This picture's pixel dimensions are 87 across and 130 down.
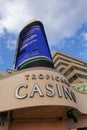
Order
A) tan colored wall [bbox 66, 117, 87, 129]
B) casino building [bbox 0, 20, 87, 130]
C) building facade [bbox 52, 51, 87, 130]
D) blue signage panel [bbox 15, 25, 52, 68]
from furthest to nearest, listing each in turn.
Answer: building facade [bbox 52, 51, 87, 130] → blue signage panel [bbox 15, 25, 52, 68] → tan colored wall [bbox 66, 117, 87, 129] → casino building [bbox 0, 20, 87, 130]

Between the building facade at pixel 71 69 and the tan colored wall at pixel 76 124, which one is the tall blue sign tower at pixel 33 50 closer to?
the tan colored wall at pixel 76 124

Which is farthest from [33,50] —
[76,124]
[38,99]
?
[76,124]

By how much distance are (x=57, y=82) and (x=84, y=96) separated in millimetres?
5745

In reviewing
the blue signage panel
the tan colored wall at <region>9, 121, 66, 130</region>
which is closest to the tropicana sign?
the tan colored wall at <region>9, 121, 66, 130</region>

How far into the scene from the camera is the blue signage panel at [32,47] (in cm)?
1978

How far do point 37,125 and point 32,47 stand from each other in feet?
27.7

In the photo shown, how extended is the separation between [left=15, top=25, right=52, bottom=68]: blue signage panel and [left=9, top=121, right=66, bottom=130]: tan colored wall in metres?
6.37

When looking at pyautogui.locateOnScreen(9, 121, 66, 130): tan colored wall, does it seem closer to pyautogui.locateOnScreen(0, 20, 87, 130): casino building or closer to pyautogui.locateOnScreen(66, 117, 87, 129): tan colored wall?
pyautogui.locateOnScreen(0, 20, 87, 130): casino building

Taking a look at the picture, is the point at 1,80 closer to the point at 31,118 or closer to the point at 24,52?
the point at 31,118

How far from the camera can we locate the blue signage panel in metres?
19.8

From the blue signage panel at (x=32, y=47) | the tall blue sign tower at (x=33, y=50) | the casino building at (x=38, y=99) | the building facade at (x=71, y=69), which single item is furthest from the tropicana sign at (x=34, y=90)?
the building facade at (x=71, y=69)

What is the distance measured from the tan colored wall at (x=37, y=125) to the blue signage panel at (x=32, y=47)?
6365mm

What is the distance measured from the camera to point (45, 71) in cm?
1550

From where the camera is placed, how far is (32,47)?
2038 cm
